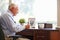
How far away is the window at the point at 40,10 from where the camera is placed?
4.34 metres

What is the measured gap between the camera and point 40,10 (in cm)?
443

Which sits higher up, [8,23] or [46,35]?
[8,23]

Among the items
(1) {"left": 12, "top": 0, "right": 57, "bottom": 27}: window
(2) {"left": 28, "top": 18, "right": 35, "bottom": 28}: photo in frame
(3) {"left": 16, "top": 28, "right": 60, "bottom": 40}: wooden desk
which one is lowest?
(3) {"left": 16, "top": 28, "right": 60, "bottom": 40}: wooden desk

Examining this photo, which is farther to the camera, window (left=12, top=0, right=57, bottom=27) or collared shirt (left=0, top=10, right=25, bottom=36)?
window (left=12, top=0, right=57, bottom=27)

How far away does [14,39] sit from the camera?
2.95m

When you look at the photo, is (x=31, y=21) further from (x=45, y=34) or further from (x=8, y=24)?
(x=8, y=24)

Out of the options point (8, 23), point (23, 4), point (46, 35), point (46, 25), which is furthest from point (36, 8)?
point (8, 23)

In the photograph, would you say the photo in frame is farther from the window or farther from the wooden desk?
the wooden desk

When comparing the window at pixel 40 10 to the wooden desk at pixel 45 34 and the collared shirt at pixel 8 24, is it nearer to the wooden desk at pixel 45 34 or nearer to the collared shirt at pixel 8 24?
the wooden desk at pixel 45 34

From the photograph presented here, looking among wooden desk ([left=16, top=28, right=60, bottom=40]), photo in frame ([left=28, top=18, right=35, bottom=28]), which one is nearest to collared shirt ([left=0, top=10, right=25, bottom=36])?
wooden desk ([left=16, top=28, right=60, bottom=40])

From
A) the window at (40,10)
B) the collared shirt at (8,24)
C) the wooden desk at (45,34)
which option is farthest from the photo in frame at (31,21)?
the collared shirt at (8,24)

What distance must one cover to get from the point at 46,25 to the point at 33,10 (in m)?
0.70

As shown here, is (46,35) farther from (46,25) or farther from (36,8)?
(36,8)

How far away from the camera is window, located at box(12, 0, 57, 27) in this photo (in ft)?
14.2
